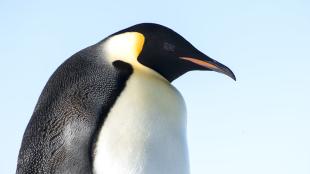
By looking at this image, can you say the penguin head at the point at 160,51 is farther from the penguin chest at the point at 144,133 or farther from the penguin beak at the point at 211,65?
the penguin chest at the point at 144,133

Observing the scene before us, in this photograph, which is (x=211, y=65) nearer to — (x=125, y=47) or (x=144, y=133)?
(x=125, y=47)

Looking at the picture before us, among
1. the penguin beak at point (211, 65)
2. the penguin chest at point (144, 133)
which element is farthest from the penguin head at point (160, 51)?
the penguin chest at point (144, 133)

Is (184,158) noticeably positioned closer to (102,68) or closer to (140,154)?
(140,154)

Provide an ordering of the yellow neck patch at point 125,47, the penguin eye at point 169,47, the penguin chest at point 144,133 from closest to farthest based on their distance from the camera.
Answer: the penguin chest at point 144,133 < the yellow neck patch at point 125,47 < the penguin eye at point 169,47

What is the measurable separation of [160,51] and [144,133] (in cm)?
68

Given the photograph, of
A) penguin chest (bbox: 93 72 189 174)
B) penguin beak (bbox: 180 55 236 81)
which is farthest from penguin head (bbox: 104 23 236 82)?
penguin chest (bbox: 93 72 189 174)

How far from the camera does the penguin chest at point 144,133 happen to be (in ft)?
14.5

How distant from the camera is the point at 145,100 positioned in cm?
469

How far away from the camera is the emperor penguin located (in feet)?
14.5

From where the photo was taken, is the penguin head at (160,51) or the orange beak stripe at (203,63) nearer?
the penguin head at (160,51)

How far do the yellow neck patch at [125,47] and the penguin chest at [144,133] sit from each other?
0.18m

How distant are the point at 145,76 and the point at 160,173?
2.14ft

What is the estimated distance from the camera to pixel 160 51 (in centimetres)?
498

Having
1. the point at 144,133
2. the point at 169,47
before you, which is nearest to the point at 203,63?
the point at 169,47
